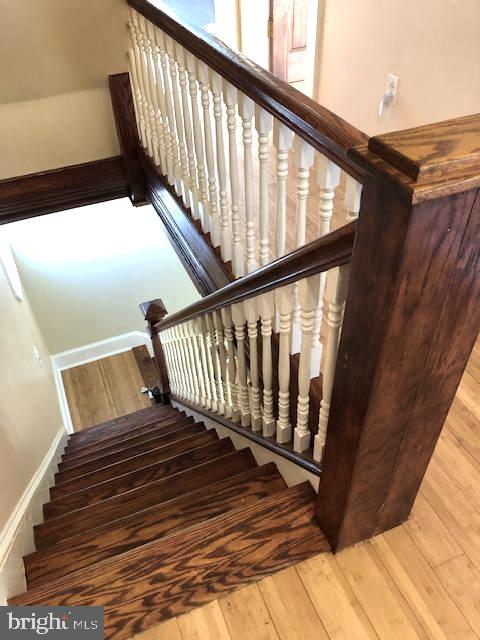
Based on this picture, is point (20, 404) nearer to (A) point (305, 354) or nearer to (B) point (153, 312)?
(B) point (153, 312)

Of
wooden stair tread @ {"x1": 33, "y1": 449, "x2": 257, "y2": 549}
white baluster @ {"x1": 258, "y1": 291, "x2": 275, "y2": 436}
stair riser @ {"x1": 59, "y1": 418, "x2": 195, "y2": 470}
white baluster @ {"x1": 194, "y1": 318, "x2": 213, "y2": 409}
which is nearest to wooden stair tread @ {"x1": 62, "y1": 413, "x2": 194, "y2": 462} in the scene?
stair riser @ {"x1": 59, "y1": 418, "x2": 195, "y2": 470}

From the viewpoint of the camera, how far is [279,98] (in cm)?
123

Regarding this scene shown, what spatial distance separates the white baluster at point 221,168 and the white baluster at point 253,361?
17.7 inches

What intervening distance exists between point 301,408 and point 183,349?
1556mm

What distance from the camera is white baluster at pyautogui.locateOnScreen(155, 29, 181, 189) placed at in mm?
2191

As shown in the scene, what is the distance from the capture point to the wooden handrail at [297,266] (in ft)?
3.21

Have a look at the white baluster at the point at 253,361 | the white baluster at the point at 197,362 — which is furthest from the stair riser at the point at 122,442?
the white baluster at the point at 253,361

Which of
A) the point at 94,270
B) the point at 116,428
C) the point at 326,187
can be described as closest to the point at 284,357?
the point at 326,187

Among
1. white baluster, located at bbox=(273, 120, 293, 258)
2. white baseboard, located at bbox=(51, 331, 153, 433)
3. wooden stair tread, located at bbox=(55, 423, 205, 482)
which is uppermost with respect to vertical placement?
white baluster, located at bbox=(273, 120, 293, 258)

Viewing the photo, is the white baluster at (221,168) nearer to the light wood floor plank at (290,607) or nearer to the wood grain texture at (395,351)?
the wood grain texture at (395,351)

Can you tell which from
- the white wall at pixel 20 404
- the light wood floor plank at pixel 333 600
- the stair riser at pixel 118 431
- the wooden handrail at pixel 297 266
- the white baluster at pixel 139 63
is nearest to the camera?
the wooden handrail at pixel 297 266

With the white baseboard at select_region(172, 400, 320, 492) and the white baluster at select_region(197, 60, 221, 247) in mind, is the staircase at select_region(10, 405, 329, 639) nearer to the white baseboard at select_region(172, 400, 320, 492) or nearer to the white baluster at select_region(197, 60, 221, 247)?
the white baseboard at select_region(172, 400, 320, 492)

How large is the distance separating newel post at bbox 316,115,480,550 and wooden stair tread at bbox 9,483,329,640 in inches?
4.7

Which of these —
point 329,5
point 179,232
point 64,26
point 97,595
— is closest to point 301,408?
point 97,595
